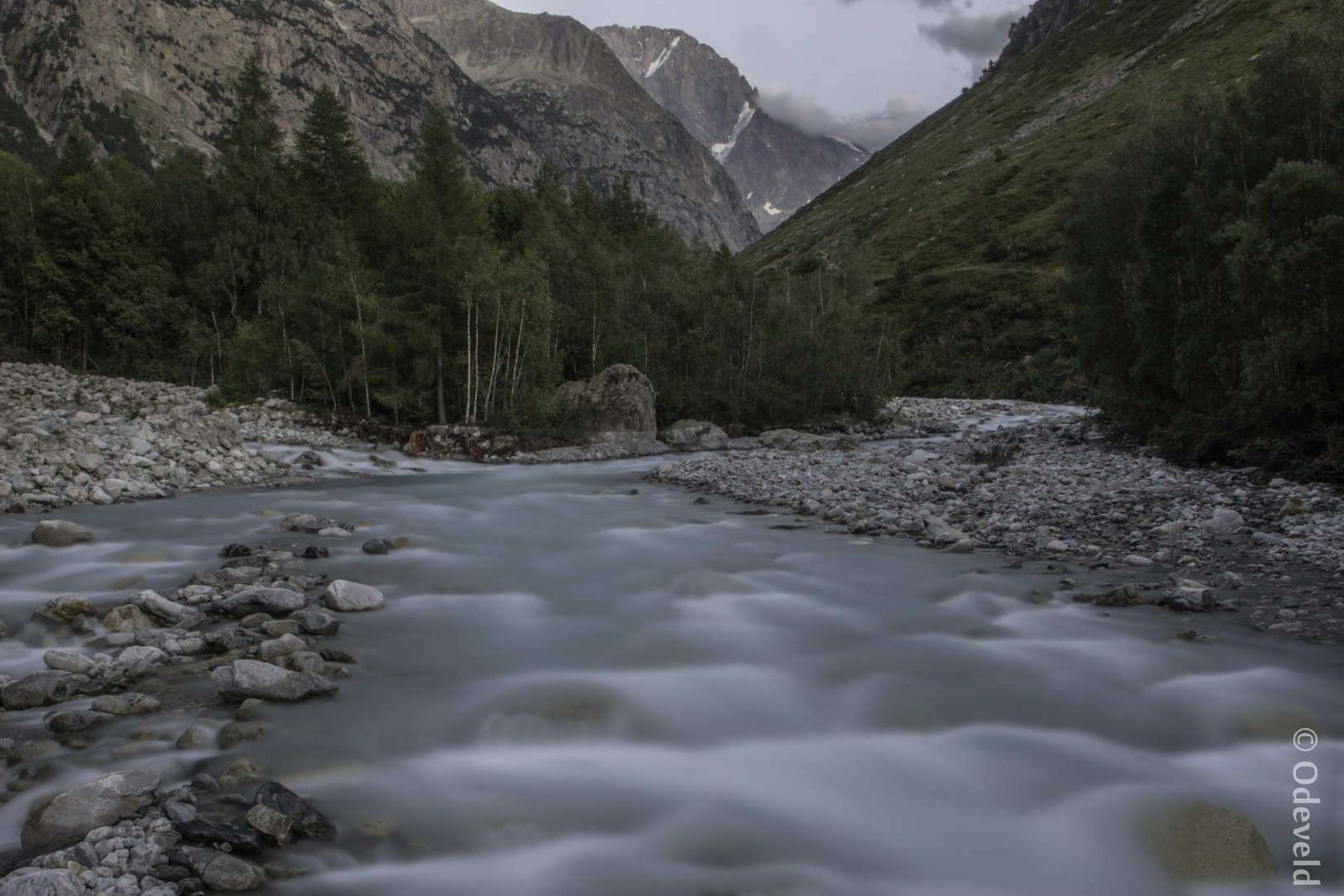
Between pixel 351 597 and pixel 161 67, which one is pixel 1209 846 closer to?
pixel 351 597

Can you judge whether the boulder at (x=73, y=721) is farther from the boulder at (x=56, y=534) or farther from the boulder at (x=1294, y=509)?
the boulder at (x=1294, y=509)

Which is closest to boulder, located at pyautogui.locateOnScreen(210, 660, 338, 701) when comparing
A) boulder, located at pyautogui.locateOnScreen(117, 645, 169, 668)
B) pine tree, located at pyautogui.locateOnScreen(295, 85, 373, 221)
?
boulder, located at pyautogui.locateOnScreen(117, 645, 169, 668)

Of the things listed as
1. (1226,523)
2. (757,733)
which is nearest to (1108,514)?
(1226,523)

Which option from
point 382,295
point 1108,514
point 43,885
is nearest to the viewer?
point 43,885

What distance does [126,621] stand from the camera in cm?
733

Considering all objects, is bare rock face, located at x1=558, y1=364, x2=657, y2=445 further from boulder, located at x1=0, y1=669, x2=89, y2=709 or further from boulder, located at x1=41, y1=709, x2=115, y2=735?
boulder, located at x1=41, y1=709, x2=115, y2=735

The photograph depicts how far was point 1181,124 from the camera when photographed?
18297mm

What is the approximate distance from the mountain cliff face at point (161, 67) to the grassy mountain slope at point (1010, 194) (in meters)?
122

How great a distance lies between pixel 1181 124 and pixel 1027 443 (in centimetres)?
1143

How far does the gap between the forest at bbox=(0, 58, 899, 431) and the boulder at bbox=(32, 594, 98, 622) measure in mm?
20850

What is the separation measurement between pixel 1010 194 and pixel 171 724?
11888 centimetres

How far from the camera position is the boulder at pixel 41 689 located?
546 cm

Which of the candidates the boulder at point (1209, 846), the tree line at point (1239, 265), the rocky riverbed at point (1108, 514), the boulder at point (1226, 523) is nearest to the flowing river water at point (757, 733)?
the boulder at point (1209, 846)

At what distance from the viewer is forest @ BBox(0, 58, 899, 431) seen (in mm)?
29422
